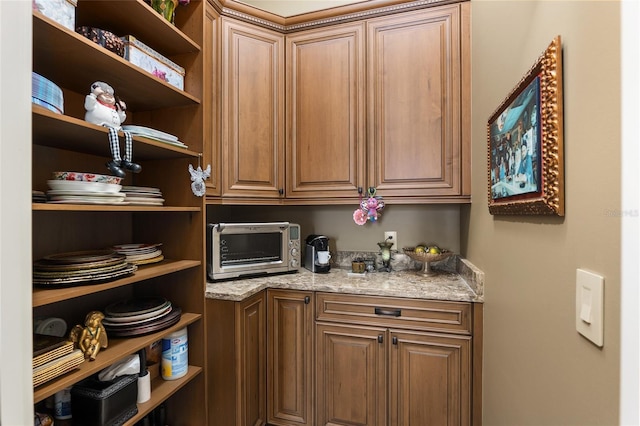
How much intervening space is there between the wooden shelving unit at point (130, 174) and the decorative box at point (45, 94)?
5 cm

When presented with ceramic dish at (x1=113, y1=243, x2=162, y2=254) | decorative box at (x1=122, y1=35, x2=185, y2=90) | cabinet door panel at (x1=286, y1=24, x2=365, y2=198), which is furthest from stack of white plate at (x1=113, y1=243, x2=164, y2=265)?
cabinet door panel at (x1=286, y1=24, x2=365, y2=198)

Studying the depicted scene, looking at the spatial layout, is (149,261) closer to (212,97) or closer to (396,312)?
(212,97)

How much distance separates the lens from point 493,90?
1217 mm

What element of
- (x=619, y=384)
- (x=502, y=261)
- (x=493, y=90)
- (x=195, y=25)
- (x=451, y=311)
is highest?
(x=195, y=25)

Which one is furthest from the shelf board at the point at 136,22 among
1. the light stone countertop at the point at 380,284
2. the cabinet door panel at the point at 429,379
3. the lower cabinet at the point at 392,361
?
the cabinet door panel at the point at 429,379

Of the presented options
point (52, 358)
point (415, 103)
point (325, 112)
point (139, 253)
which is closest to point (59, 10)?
point (139, 253)

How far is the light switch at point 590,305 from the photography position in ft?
1.77

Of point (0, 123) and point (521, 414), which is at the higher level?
point (0, 123)

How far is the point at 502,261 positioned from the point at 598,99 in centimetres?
70

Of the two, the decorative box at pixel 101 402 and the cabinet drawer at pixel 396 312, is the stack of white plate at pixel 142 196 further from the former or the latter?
the cabinet drawer at pixel 396 312

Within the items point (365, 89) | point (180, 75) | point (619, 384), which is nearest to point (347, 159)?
point (365, 89)

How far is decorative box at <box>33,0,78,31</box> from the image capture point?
0.86 meters

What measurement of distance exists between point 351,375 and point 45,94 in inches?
66.3

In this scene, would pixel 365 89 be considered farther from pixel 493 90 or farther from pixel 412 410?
pixel 412 410
